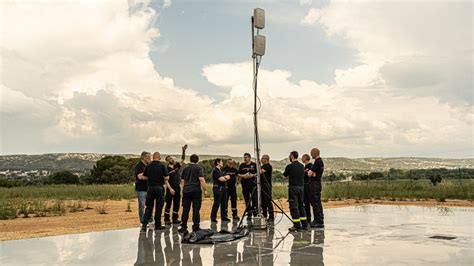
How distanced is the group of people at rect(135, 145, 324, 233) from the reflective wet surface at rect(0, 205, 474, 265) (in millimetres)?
482

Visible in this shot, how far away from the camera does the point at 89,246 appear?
850 centimetres

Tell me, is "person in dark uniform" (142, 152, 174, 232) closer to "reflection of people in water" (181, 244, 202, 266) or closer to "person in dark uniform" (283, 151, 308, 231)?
"reflection of people in water" (181, 244, 202, 266)

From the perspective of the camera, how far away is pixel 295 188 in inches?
399

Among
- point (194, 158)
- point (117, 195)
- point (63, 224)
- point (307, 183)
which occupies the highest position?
point (194, 158)

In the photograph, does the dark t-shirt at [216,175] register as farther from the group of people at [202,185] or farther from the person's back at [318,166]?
the person's back at [318,166]

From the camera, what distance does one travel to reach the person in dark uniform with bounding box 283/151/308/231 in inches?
397

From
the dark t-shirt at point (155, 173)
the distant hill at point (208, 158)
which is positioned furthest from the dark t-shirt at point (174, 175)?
the distant hill at point (208, 158)

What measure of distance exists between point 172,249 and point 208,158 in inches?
3686

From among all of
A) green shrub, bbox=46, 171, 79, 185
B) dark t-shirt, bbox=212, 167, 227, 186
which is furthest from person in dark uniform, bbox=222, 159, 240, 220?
green shrub, bbox=46, 171, 79, 185

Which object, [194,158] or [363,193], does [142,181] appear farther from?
[363,193]

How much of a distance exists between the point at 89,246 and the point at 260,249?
10.7ft

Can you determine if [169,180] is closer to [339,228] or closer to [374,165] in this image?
[339,228]

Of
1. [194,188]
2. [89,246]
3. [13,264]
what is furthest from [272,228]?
[13,264]

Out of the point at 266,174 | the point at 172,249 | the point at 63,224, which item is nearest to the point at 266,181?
the point at 266,174
